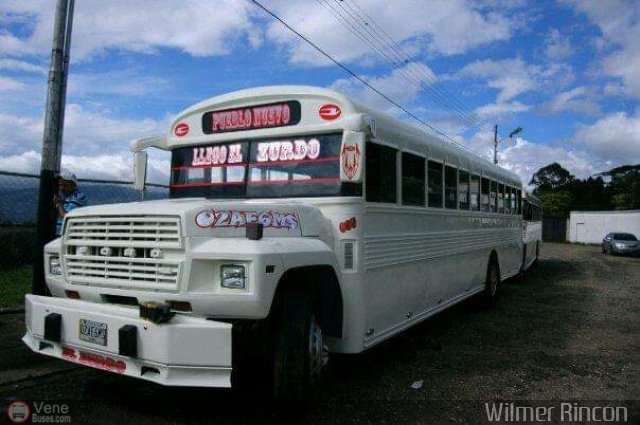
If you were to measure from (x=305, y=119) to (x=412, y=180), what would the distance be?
1.72 metres

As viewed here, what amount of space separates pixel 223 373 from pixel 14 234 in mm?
7015

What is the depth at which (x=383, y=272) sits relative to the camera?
17.7 feet

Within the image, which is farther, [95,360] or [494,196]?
[494,196]

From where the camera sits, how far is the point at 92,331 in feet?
12.4

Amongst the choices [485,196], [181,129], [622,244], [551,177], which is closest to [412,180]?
[181,129]

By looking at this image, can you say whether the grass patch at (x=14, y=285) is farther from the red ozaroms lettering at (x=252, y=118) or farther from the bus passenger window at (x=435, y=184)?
the bus passenger window at (x=435, y=184)

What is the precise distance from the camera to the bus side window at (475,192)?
28.4 feet

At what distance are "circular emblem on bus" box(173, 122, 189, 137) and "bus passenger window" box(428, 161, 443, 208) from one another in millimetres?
2892

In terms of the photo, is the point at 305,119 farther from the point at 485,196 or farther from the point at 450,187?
the point at 485,196

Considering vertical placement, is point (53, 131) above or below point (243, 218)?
above

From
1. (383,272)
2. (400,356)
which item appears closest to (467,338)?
(400,356)

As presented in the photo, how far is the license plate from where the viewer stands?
3.71 metres

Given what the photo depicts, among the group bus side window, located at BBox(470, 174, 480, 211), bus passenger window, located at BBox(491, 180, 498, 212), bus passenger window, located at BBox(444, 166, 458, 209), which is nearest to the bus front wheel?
bus passenger window, located at BBox(491, 180, 498, 212)

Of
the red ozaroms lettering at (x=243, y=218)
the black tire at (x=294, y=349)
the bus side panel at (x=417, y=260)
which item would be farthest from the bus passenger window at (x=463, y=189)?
the black tire at (x=294, y=349)
